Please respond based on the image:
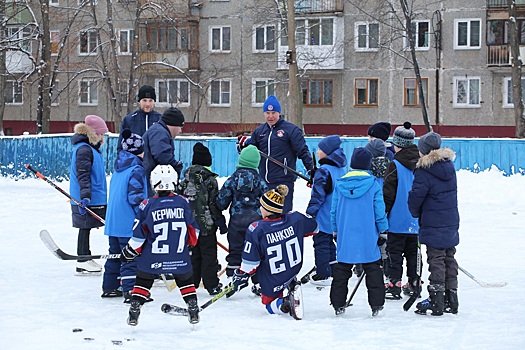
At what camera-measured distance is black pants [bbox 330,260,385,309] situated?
7.22 m

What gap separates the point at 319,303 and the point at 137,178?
1941 millimetres

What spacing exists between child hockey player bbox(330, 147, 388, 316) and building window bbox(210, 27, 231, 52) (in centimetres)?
3423

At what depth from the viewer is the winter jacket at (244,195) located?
26.6 feet

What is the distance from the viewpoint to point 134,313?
6660 millimetres

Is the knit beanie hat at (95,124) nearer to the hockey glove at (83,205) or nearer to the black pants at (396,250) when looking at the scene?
the hockey glove at (83,205)

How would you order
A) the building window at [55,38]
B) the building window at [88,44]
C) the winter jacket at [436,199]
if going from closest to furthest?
the winter jacket at [436,199] < the building window at [55,38] < the building window at [88,44]

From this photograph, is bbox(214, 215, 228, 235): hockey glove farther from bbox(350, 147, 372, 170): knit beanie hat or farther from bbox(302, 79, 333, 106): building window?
bbox(302, 79, 333, 106): building window

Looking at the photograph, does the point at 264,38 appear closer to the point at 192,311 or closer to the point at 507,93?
the point at 507,93

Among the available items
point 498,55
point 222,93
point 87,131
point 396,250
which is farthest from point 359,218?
point 222,93

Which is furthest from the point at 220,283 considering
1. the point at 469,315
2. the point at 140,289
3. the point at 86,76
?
the point at 86,76

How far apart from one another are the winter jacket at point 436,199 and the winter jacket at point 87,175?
352 cm

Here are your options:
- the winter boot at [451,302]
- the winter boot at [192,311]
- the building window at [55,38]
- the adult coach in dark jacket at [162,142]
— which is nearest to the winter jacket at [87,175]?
the adult coach in dark jacket at [162,142]

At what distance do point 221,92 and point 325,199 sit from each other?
33.1 m

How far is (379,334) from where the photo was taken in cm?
666
